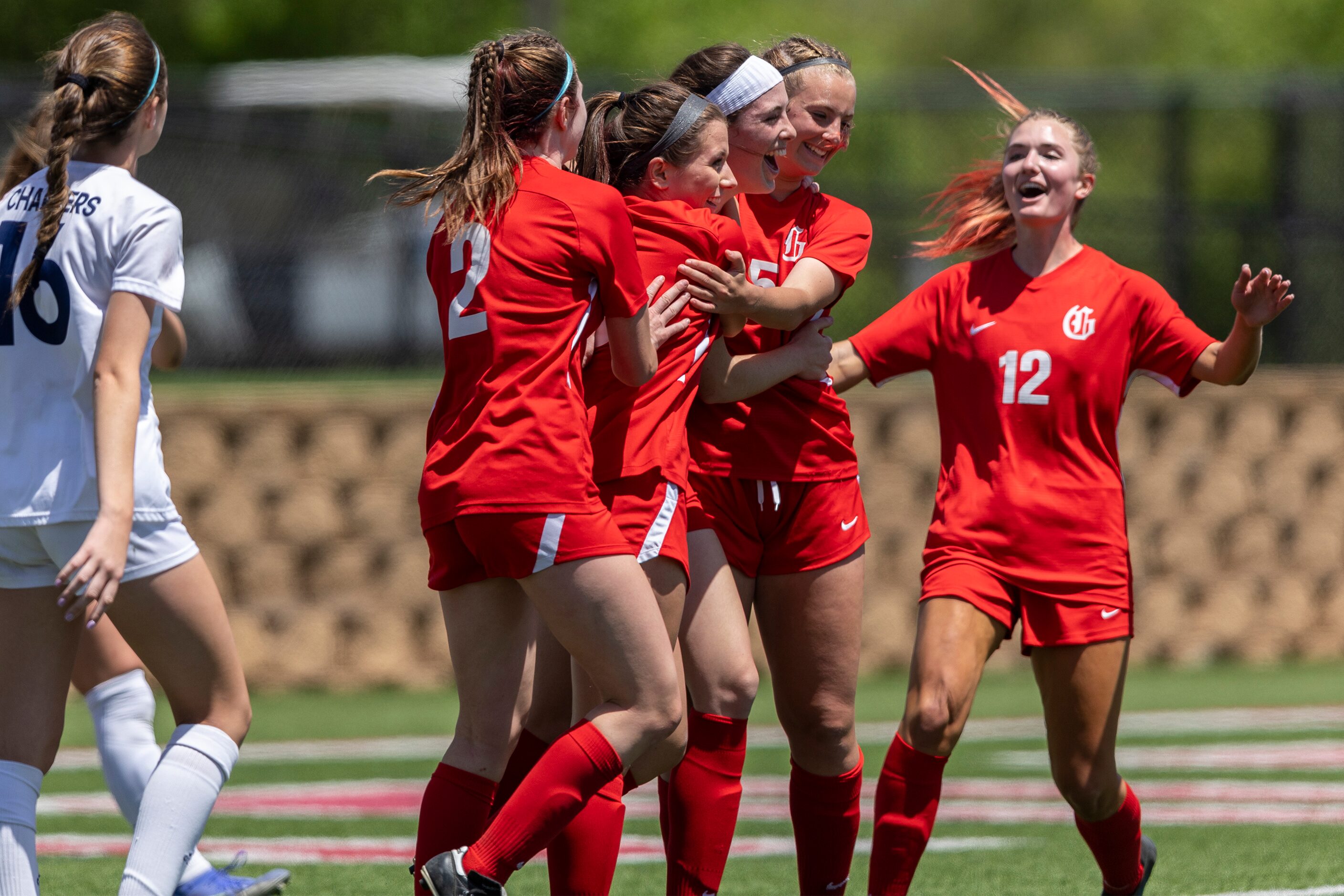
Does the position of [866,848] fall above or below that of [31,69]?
below

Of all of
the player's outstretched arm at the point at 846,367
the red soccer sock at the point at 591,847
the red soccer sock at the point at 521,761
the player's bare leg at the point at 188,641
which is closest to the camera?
the player's bare leg at the point at 188,641

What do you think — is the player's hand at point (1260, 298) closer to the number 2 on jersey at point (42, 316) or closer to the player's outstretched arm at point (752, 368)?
the player's outstretched arm at point (752, 368)

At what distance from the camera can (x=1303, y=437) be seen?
10.6 m

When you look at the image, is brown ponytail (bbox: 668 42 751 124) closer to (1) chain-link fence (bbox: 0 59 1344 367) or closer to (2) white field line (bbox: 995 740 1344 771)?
(2) white field line (bbox: 995 740 1344 771)

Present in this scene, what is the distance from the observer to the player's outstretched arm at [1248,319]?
4242mm

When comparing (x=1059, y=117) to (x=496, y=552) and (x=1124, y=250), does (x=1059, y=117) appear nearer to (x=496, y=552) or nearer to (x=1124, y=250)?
(x=496, y=552)

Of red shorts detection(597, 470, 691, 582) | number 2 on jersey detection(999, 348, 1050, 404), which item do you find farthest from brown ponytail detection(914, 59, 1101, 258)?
red shorts detection(597, 470, 691, 582)

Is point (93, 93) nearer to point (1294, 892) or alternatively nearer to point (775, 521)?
point (775, 521)

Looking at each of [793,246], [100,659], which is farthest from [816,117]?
[100,659]

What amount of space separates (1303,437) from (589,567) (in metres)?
8.38

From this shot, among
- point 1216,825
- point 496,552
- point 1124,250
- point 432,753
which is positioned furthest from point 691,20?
point 496,552

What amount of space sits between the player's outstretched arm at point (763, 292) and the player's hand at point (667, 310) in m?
0.03

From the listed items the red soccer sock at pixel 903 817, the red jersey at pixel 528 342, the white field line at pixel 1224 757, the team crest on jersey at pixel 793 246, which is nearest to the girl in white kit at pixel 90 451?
the red jersey at pixel 528 342

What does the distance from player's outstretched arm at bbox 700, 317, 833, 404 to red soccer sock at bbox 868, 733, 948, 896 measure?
967mm
